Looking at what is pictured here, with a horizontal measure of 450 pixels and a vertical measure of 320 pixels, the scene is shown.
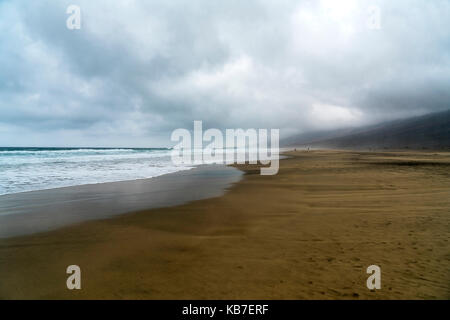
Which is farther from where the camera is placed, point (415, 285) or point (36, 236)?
point (36, 236)

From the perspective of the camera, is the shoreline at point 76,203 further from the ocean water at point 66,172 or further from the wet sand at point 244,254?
the ocean water at point 66,172

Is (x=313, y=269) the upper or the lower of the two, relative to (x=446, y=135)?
lower

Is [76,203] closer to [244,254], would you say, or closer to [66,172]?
[244,254]

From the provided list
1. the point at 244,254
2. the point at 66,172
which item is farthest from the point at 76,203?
the point at 66,172

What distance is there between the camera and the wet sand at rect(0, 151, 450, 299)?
Result: 11.8 feet

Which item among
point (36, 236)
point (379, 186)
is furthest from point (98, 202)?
point (379, 186)

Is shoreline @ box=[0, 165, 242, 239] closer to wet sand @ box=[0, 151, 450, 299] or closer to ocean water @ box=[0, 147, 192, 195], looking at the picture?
wet sand @ box=[0, 151, 450, 299]

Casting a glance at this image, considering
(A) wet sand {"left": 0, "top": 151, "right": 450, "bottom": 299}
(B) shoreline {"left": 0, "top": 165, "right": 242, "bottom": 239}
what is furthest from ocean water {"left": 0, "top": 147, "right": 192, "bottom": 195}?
(A) wet sand {"left": 0, "top": 151, "right": 450, "bottom": 299}

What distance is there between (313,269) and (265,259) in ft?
2.86

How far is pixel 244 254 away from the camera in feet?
15.6

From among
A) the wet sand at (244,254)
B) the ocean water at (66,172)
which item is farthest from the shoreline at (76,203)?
the ocean water at (66,172)
